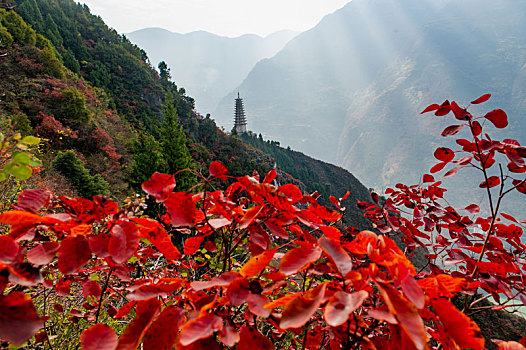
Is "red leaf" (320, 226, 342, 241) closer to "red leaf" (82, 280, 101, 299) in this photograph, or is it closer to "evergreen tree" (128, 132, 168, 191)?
"red leaf" (82, 280, 101, 299)

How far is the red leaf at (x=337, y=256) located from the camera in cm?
45

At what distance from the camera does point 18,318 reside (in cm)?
40

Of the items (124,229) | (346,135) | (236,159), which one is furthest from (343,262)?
(346,135)

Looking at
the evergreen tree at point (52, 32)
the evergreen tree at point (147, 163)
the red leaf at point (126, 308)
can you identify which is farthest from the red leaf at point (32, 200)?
the evergreen tree at point (52, 32)

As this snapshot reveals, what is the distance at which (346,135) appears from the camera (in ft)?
498

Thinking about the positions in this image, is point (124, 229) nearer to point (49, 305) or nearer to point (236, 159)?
point (49, 305)

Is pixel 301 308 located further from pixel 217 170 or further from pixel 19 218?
pixel 19 218

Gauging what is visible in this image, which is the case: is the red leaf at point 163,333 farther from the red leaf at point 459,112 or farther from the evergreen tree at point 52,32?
the evergreen tree at point 52,32

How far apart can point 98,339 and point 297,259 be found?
0.39m

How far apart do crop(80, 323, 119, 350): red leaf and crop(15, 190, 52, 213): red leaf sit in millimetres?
269

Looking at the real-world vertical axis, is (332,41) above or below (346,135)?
above

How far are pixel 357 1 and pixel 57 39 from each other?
702 feet

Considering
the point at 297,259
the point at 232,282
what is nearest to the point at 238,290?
the point at 232,282

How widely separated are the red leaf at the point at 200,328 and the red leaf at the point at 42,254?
0.85 feet
